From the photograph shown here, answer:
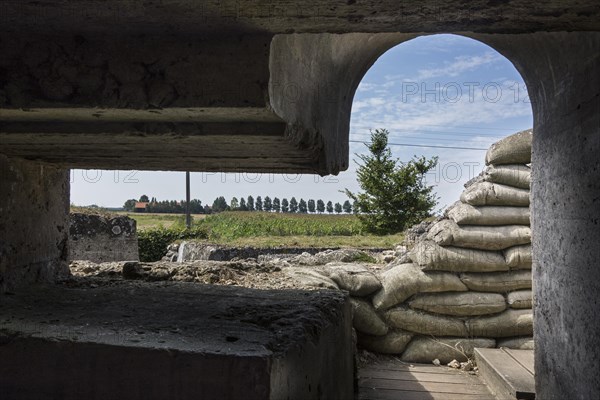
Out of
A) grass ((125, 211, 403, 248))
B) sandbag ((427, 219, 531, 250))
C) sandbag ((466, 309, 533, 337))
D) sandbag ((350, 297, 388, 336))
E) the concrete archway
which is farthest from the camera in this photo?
grass ((125, 211, 403, 248))

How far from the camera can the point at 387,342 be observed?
4203 millimetres

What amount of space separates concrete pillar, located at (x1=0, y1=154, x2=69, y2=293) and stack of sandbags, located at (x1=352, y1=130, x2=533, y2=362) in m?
2.46

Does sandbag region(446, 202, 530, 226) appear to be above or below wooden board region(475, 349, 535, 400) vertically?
above

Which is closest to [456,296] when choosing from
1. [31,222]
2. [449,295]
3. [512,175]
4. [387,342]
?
[449,295]

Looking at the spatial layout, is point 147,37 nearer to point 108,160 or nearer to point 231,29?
point 231,29

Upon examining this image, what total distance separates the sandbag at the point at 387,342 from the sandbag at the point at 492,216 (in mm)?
1100

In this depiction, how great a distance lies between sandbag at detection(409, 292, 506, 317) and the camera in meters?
4.24

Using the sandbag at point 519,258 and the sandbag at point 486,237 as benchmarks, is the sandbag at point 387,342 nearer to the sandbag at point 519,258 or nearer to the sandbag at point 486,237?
the sandbag at point 486,237

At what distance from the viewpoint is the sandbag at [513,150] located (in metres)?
4.66

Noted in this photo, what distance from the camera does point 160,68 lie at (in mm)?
1256

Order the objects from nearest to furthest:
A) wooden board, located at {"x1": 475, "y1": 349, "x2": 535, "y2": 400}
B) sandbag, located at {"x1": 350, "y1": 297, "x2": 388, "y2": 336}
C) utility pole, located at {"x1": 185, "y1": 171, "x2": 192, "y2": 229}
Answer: wooden board, located at {"x1": 475, "y1": 349, "x2": 535, "y2": 400} → sandbag, located at {"x1": 350, "y1": 297, "x2": 388, "y2": 336} → utility pole, located at {"x1": 185, "y1": 171, "x2": 192, "y2": 229}

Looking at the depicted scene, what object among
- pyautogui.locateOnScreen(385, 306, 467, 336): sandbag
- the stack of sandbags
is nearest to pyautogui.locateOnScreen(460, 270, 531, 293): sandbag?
the stack of sandbags

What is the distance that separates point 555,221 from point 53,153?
6.07ft

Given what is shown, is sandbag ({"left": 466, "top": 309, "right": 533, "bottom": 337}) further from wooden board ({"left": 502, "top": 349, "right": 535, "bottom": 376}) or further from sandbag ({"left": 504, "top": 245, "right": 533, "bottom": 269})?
sandbag ({"left": 504, "top": 245, "right": 533, "bottom": 269})
